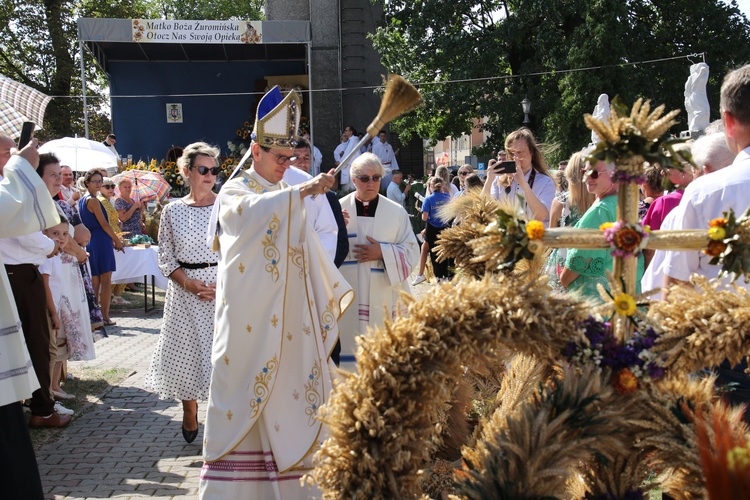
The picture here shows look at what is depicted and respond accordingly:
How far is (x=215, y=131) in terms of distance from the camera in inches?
1032

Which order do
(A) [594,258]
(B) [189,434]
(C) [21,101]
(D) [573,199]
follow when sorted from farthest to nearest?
(C) [21,101], (B) [189,434], (D) [573,199], (A) [594,258]

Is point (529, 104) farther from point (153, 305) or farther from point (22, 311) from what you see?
point (22, 311)

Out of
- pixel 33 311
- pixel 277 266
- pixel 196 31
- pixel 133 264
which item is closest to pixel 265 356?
pixel 277 266

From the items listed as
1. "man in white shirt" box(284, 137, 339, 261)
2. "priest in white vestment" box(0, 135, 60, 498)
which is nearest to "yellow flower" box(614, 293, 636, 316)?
"priest in white vestment" box(0, 135, 60, 498)

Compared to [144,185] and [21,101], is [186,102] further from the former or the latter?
[21,101]

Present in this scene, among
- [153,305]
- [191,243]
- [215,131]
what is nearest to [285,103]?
[191,243]

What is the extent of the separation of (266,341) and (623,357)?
2.30 metres

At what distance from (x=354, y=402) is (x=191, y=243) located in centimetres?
363

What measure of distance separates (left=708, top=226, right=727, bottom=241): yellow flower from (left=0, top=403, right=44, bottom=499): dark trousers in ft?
10.4

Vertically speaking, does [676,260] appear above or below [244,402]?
above

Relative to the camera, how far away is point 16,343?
356cm

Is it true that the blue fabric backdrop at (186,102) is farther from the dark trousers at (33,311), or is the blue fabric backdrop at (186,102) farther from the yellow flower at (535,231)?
the yellow flower at (535,231)

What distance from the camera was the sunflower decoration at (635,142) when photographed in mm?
2033

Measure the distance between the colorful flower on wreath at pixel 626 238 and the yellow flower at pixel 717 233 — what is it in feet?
0.56
